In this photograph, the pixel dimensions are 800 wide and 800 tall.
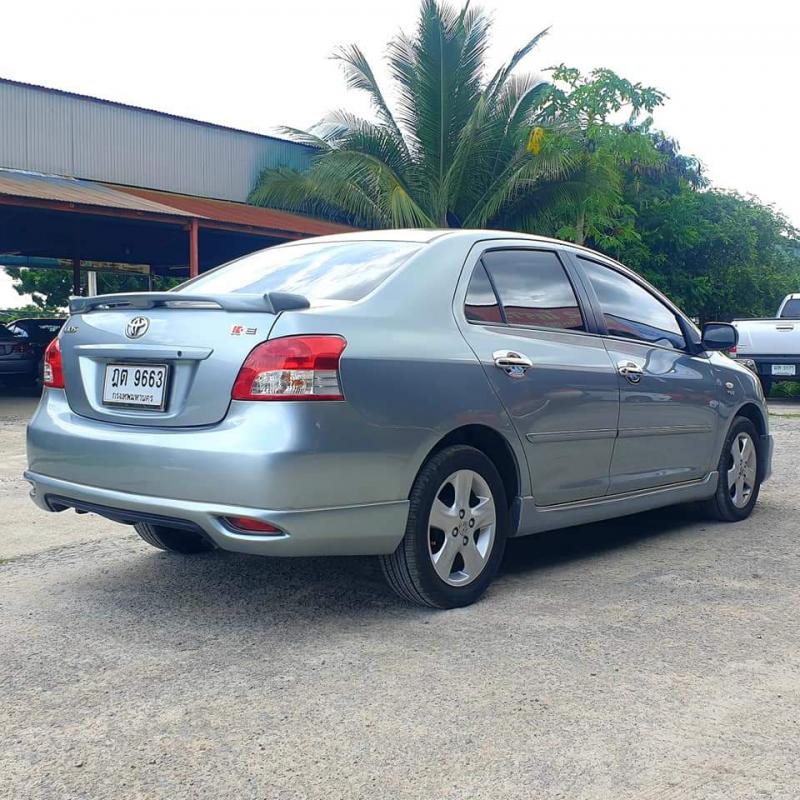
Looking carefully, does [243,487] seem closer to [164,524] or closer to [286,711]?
[164,524]

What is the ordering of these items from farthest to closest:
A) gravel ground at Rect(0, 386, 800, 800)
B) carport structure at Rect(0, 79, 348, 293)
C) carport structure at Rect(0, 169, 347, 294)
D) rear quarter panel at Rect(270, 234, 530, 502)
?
carport structure at Rect(0, 79, 348, 293) < carport structure at Rect(0, 169, 347, 294) < rear quarter panel at Rect(270, 234, 530, 502) < gravel ground at Rect(0, 386, 800, 800)

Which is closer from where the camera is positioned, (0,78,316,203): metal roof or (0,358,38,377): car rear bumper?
(0,358,38,377): car rear bumper

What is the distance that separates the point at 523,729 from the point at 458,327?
178 cm

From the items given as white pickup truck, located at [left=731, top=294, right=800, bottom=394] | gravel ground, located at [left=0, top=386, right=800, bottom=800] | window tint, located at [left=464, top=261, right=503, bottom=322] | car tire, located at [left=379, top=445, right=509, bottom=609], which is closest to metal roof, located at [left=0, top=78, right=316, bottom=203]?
white pickup truck, located at [left=731, top=294, right=800, bottom=394]

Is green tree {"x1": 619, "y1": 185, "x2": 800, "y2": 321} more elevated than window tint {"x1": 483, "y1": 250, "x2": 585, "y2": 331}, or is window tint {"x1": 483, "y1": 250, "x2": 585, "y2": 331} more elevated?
green tree {"x1": 619, "y1": 185, "x2": 800, "y2": 321}

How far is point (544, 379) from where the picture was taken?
4.48m

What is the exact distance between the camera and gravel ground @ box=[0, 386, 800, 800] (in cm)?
261

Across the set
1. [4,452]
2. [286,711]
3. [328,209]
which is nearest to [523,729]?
[286,711]

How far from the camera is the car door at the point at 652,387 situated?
5.05m

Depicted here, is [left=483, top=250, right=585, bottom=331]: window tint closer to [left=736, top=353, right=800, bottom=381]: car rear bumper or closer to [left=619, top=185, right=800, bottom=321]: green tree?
[left=736, top=353, right=800, bottom=381]: car rear bumper

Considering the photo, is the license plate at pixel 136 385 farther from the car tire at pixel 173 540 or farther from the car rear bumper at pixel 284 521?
the car tire at pixel 173 540

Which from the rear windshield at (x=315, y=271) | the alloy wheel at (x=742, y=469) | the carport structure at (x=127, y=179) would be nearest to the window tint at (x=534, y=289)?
the rear windshield at (x=315, y=271)

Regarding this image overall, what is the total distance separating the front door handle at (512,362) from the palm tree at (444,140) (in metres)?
17.5

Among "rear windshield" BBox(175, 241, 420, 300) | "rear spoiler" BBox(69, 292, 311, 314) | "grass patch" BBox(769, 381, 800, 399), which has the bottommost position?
"grass patch" BBox(769, 381, 800, 399)
